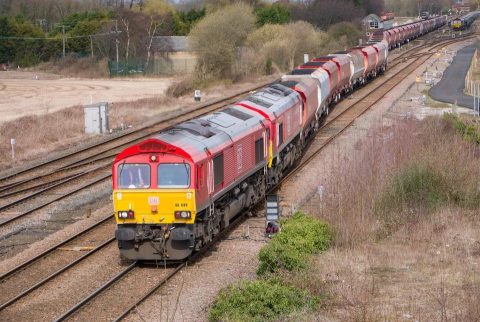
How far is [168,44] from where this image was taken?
293 feet

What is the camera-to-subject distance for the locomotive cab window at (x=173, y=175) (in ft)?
56.0

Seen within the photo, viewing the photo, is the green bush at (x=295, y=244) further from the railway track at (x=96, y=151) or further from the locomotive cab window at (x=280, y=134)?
the railway track at (x=96, y=151)

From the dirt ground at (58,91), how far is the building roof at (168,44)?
748cm

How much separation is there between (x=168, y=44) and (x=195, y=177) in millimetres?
73985

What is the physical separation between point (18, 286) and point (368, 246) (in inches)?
302

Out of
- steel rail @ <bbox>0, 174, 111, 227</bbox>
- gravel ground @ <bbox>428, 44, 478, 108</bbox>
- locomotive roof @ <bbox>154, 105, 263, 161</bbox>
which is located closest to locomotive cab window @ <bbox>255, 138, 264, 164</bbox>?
locomotive roof @ <bbox>154, 105, 263, 161</bbox>

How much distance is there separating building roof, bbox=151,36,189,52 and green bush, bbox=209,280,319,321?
76456mm

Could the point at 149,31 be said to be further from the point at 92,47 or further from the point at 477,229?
the point at 477,229

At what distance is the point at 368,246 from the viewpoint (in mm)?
17906

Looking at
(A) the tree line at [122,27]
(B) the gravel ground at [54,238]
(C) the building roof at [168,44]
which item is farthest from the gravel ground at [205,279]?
(C) the building roof at [168,44]

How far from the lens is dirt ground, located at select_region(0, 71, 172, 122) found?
5503cm

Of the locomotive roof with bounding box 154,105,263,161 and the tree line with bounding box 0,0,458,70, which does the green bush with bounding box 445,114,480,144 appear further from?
the tree line with bounding box 0,0,458,70

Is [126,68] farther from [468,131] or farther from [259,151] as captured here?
[259,151]

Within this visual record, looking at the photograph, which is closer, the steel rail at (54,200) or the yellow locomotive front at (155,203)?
the yellow locomotive front at (155,203)
